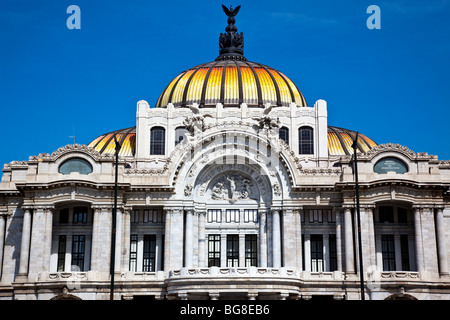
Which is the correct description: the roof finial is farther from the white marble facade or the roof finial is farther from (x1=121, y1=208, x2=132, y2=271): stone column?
(x1=121, y1=208, x2=132, y2=271): stone column

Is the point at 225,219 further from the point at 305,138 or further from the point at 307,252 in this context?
the point at 305,138

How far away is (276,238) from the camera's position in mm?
67188

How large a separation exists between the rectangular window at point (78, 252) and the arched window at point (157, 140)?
1277cm

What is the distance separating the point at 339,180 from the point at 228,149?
35.0ft

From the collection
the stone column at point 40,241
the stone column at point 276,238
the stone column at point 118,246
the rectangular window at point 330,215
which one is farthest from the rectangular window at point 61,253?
the rectangular window at point 330,215

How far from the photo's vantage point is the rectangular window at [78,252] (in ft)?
221

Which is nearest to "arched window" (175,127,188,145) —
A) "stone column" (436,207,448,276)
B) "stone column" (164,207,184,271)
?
"stone column" (164,207,184,271)

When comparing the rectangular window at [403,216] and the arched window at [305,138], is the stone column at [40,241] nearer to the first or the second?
the arched window at [305,138]

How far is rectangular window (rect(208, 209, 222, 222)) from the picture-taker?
70.0 metres

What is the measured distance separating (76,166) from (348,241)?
25.4 meters

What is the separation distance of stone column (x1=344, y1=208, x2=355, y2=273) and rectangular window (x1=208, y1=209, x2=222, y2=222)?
1198 centimetres

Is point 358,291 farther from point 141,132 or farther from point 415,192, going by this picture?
point 141,132

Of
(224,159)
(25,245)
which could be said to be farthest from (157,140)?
(25,245)

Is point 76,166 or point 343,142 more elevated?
point 343,142
